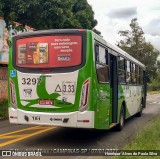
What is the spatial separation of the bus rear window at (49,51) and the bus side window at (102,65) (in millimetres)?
701

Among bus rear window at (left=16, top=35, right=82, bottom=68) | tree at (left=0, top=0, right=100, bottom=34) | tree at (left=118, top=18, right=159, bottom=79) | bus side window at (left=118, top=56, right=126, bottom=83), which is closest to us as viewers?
bus rear window at (left=16, top=35, right=82, bottom=68)

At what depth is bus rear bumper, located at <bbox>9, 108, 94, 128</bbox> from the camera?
373 inches

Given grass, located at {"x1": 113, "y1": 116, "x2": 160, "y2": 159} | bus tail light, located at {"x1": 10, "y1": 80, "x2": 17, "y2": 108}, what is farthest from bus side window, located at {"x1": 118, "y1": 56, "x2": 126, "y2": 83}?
bus tail light, located at {"x1": 10, "y1": 80, "x2": 17, "y2": 108}

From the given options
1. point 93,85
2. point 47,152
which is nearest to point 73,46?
point 93,85

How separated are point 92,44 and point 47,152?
306 centimetres

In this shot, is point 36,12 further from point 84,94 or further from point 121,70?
point 84,94

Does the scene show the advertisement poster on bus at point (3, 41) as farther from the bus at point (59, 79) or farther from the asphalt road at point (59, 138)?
the bus at point (59, 79)

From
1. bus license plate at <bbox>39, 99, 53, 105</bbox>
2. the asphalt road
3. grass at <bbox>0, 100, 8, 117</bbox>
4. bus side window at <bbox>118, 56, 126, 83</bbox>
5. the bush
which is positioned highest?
bus side window at <bbox>118, 56, 126, 83</bbox>

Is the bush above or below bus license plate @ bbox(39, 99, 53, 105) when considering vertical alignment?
below

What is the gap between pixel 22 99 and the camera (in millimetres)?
10141

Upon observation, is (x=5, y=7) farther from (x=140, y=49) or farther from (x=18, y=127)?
(x=140, y=49)

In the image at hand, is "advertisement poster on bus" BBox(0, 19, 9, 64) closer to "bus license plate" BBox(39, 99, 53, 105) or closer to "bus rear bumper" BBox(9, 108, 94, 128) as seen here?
"bus rear bumper" BBox(9, 108, 94, 128)

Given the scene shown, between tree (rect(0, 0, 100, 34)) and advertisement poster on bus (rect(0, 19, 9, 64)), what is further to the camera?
advertisement poster on bus (rect(0, 19, 9, 64))

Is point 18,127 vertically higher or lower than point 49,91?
lower
